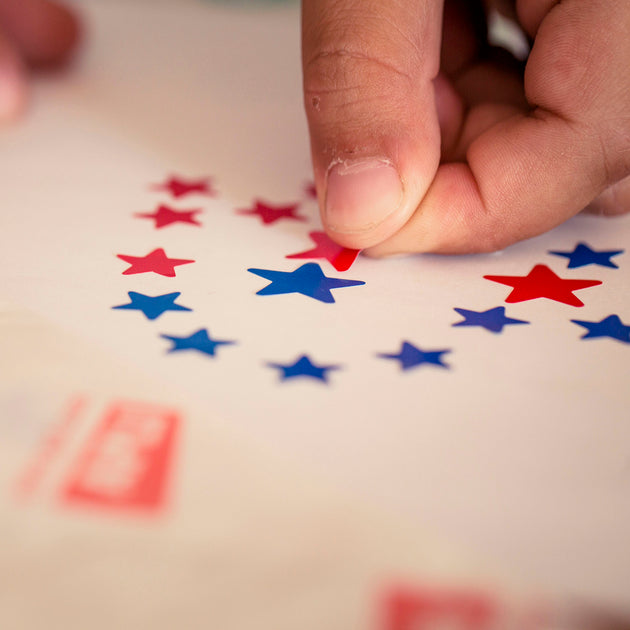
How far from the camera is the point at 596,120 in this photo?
0.62 m

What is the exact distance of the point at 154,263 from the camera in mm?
616

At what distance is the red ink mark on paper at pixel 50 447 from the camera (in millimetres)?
365

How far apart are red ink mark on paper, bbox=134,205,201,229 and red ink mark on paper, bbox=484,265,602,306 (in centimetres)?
30

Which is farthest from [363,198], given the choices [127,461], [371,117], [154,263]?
[127,461]

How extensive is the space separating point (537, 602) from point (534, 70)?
488 mm

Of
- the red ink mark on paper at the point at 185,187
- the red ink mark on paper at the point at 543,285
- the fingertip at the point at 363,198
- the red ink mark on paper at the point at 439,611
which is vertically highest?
the red ink mark on paper at the point at 185,187

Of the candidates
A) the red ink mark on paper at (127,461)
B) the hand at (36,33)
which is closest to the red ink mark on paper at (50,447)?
the red ink mark on paper at (127,461)

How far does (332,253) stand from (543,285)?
0.62 ft

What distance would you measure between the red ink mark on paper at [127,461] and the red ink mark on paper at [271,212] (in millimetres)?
332

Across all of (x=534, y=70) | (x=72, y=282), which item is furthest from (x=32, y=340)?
(x=534, y=70)

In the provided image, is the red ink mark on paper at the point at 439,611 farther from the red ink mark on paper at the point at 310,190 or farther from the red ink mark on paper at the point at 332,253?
the red ink mark on paper at the point at 310,190

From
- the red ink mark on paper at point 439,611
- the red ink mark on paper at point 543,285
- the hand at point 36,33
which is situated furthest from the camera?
the hand at point 36,33

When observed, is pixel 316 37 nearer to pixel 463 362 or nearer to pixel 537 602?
pixel 463 362

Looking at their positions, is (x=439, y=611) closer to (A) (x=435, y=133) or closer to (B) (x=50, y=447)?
(B) (x=50, y=447)
